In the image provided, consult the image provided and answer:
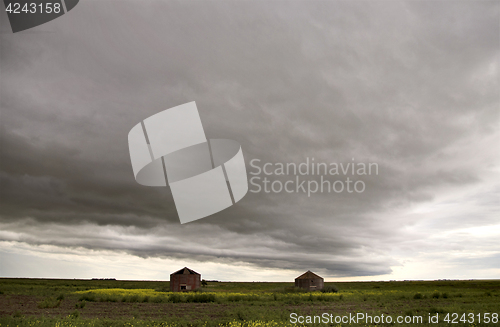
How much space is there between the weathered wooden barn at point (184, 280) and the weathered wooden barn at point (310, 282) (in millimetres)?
20711

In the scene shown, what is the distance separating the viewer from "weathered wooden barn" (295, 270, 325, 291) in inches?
2499

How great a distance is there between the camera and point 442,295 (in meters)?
49.2

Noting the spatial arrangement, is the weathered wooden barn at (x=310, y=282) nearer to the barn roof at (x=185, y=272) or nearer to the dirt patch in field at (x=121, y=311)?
the barn roof at (x=185, y=272)

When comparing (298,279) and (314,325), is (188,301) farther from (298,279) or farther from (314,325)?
(298,279)

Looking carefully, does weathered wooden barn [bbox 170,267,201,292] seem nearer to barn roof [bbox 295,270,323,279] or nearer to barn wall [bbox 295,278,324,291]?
barn wall [bbox 295,278,324,291]

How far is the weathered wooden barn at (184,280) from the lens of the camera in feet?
194

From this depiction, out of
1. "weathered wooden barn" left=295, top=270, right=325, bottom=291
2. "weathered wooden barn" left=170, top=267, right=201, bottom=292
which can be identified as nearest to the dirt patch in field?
"weathered wooden barn" left=170, top=267, right=201, bottom=292

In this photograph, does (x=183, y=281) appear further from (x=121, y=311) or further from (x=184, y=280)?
(x=121, y=311)

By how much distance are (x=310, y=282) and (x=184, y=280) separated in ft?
81.5

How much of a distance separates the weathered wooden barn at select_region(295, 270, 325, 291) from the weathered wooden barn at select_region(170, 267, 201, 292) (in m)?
20.7

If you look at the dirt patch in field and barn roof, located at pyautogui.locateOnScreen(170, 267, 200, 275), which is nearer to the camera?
the dirt patch in field

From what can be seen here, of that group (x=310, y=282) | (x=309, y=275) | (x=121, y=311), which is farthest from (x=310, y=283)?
(x=121, y=311)

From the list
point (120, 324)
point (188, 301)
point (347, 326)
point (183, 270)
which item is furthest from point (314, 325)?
point (183, 270)

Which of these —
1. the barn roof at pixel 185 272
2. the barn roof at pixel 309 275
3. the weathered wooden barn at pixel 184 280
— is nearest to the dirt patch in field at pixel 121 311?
the weathered wooden barn at pixel 184 280
